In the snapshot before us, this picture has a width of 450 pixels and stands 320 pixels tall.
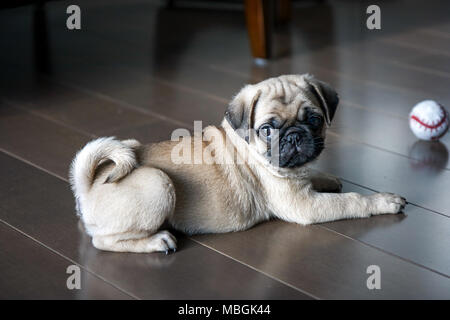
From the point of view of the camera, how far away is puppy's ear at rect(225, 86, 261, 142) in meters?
2.07

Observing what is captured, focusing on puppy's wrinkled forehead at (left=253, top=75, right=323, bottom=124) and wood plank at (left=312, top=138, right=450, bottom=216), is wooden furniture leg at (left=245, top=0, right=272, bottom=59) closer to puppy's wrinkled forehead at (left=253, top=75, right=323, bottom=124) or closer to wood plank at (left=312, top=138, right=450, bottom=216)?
wood plank at (left=312, top=138, right=450, bottom=216)

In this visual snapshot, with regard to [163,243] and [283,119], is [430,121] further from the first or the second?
[163,243]

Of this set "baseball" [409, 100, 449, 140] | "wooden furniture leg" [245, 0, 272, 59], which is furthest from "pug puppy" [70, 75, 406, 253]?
"wooden furniture leg" [245, 0, 272, 59]

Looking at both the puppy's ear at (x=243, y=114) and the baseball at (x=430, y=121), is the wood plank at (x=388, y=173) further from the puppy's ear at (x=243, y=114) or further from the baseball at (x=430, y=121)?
the puppy's ear at (x=243, y=114)

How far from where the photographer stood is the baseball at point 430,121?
8.91ft

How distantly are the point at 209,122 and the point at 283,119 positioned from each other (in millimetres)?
954

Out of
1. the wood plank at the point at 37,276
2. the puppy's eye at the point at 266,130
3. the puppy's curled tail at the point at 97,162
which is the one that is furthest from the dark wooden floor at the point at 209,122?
the puppy's eye at the point at 266,130

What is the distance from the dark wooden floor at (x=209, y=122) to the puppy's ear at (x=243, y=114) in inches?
12.8

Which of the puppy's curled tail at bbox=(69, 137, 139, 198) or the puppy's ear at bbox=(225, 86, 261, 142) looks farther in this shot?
the puppy's ear at bbox=(225, 86, 261, 142)

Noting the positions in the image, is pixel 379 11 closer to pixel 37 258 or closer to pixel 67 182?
pixel 67 182

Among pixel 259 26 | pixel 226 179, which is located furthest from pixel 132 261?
pixel 259 26

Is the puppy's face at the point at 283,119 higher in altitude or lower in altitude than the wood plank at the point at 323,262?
higher

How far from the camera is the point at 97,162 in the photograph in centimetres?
197

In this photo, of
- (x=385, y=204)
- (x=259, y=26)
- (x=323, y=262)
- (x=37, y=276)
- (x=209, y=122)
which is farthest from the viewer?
(x=259, y=26)
